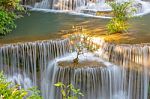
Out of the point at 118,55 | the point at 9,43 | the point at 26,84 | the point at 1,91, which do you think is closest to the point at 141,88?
the point at 118,55

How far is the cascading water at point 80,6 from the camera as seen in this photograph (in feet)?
47.3

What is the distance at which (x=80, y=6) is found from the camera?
14922mm

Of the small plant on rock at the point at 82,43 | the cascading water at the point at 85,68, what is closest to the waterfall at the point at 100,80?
the cascading water at the point at 85,68

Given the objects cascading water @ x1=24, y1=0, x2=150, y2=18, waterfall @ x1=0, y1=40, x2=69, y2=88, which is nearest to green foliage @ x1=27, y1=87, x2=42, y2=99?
waterfall @ x1=0, y1=40, x2=69, y2=88

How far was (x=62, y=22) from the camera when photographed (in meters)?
12.5

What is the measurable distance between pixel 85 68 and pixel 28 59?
1.64 m

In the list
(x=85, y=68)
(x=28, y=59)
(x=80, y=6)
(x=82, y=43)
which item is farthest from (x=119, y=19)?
(x=80, y=6)

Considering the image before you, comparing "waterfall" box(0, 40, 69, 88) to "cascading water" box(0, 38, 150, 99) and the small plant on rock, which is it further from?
the small plant on rock

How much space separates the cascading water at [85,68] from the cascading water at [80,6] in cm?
483

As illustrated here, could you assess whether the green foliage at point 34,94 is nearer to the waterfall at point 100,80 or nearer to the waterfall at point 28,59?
the waterfall at point 100,80

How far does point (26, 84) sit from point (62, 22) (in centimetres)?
349

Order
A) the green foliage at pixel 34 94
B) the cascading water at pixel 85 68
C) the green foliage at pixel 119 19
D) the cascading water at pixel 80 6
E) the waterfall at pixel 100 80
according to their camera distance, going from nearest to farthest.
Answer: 1. the green foliage at pixel 34 94
2. the waterfall at pixel 100 80
3. the cascading water at pixel 85 68
4. the green foliage at pixel 119 19
5. the cascading water at pixel 80 6

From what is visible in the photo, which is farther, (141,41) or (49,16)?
(49,16)

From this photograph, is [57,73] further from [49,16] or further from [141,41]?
[49,16]
